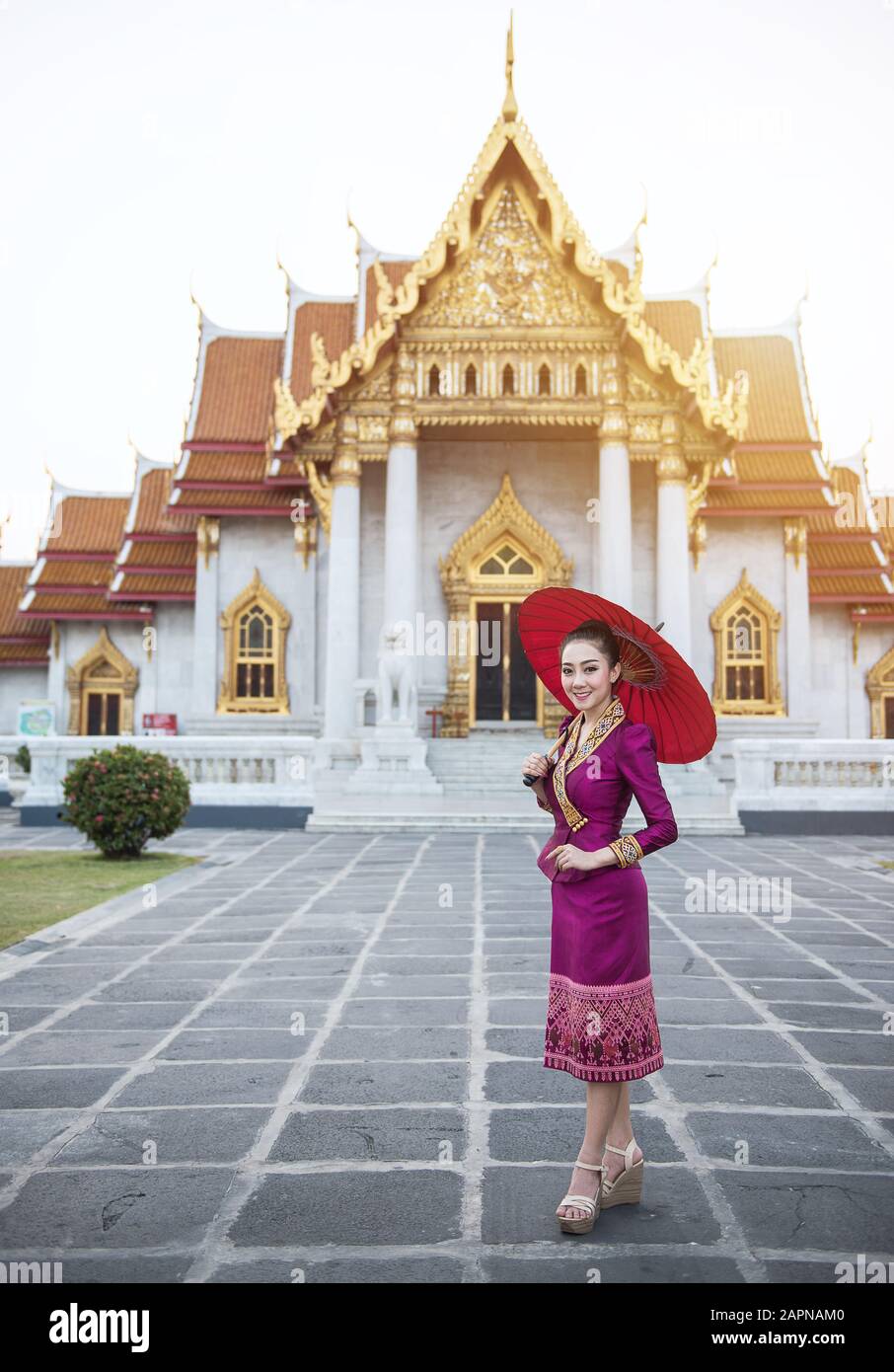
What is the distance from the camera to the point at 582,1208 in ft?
8.87

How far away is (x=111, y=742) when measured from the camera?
1451cm

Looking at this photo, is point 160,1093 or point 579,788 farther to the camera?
point 160,1093

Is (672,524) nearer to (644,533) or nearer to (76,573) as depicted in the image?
(644,533)

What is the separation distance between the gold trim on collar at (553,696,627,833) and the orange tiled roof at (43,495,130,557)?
74.1 ft

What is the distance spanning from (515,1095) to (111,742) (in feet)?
38.5

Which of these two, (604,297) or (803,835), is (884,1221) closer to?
(803,835)

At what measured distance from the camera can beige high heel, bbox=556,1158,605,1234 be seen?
268 centimetres

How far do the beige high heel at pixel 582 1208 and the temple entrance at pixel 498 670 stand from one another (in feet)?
53.6

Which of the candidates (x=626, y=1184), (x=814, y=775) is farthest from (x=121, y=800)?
(x=814, y=775)

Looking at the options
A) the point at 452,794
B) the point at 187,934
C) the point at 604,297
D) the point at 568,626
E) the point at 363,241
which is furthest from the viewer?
the point at 363,241

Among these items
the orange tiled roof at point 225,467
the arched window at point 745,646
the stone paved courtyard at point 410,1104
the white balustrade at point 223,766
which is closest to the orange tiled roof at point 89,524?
the orange tiled roof at point 225,467

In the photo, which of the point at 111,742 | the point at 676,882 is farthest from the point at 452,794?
the point at 676,882

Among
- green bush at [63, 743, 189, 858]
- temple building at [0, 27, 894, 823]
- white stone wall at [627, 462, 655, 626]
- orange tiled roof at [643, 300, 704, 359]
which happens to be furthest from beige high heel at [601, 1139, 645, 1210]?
orange tiled roof at [643, 300, 704, 359]

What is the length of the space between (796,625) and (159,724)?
39.0 ft
